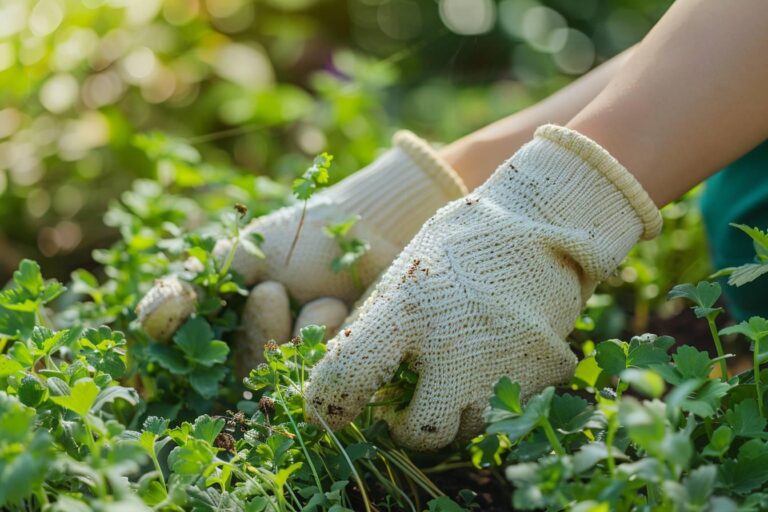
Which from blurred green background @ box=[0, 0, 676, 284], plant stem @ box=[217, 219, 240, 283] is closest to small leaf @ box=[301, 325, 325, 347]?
plant stem @ box=[217, 219, 240, 283]

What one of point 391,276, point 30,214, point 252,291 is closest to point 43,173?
point 30,214

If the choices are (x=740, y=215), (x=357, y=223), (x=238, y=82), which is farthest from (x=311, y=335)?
(x=238, y=82)

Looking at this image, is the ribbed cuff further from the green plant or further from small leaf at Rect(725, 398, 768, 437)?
small leaf at Rect(725, 398, 768, 437)

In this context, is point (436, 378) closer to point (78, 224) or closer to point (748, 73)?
point (748, 73)

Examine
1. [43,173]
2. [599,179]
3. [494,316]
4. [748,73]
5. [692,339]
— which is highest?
[748,73]

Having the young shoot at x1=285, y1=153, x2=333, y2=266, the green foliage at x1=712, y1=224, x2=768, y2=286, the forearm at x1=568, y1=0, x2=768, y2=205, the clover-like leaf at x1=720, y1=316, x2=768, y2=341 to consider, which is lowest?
the clover-like leaf at x1=720, y1=316, x2=768, y2=341

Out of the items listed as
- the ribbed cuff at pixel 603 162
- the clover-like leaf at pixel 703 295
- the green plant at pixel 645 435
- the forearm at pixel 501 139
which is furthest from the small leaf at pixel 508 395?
the forearm at pixel 501 139

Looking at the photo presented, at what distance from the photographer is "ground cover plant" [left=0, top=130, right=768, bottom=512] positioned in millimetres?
711

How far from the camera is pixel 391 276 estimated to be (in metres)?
1.06

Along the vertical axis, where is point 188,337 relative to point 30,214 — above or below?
above

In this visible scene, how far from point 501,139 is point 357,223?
0.27m

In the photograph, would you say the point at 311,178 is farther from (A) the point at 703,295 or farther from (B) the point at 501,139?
(A) the point at 703,295

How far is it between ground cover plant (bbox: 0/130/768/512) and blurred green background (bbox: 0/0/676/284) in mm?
502

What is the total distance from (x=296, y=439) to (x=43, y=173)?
1.59 meters
